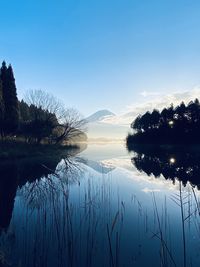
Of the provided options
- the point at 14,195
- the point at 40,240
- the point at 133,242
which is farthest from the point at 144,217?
the point at 14,195

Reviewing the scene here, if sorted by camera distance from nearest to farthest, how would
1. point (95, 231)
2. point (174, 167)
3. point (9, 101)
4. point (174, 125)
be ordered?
1. point (95, 231)
2. point (174, 167)
3. point (9, 101)
4. point (174, 125)

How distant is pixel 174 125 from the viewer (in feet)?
206

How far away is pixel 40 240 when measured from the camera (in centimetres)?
621

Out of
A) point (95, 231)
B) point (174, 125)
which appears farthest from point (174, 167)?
point (174, 125)

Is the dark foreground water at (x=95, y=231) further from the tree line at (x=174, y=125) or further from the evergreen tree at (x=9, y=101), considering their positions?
the tree line at (x=174, y=125)

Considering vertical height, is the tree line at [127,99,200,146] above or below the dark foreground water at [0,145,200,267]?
above

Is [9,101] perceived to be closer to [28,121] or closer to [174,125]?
[28,121]

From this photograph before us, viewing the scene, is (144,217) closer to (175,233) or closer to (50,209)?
(175,233)

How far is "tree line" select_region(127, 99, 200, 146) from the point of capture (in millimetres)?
59903

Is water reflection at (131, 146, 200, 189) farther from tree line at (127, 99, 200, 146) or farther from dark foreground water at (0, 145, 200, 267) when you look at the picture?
tree line at (127, 99, 200, 146)

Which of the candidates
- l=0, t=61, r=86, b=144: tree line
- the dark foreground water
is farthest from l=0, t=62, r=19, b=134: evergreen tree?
the dark foreground water

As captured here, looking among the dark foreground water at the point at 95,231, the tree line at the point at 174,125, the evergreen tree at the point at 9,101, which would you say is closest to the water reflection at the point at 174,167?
the dark foreground water at the point at 95,231

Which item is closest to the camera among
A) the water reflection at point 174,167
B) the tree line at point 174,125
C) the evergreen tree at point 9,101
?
the water reflection at point 174,167

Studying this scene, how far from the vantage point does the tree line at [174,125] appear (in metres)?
59.9
